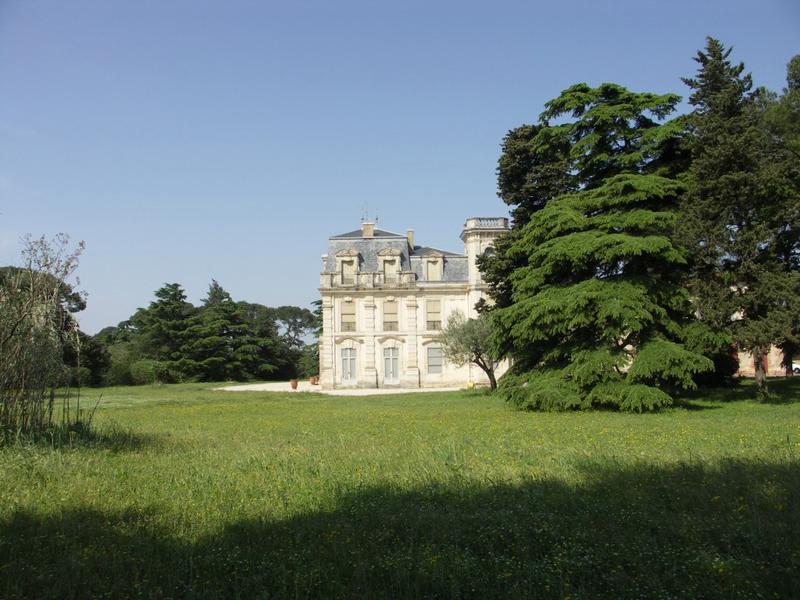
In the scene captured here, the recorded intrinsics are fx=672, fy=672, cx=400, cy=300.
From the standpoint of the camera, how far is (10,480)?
8633 mm

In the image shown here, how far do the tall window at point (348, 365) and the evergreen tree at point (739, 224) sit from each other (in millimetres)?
28348

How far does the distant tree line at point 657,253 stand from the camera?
20.0m

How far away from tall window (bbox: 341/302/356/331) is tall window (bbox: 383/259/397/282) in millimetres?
2957

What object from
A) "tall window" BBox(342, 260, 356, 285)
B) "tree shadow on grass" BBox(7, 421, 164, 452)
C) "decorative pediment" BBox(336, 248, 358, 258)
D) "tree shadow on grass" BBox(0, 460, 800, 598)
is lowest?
"tree shadow on grass" BBox(0, 460, 800, 598)

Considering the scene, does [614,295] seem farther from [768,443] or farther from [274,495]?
[274,495]

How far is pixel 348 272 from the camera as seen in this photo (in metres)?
47.4

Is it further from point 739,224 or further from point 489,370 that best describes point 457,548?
point 489,370

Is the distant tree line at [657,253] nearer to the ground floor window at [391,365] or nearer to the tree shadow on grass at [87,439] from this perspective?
the tree shadow on grass at [87,439]

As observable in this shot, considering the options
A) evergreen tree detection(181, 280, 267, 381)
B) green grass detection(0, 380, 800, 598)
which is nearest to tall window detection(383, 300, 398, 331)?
evergreen tree detection(181, 280, 267, 381)

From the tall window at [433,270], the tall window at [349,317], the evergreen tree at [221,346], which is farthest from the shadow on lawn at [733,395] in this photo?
the evergreen tree at [221,346]

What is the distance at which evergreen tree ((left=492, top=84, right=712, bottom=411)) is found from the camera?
65.4 ft

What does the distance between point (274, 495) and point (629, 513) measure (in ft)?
13.3

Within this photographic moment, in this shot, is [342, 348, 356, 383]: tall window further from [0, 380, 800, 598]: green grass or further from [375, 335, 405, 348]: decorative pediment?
[0, 380, 800, 598]: green grass

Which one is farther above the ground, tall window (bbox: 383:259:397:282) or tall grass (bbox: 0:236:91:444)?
tall window (bbox: 383:259:397:282)
